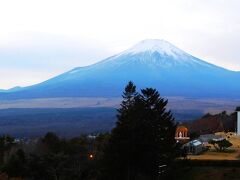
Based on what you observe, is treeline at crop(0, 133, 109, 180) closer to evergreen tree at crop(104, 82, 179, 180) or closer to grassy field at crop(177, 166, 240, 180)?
evergreen tree at crop(104, 82, 179, 180)

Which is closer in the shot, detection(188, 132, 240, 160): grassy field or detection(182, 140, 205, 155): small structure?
detection(188, 132, 240, 160): grassy field

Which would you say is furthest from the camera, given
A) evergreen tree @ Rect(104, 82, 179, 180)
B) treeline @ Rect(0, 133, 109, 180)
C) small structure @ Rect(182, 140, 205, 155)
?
treeline @ Rect(0, 133, 109, 180)

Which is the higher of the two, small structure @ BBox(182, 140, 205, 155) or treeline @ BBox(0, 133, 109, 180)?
small structure @ BBox(182, 140, 205, 155)

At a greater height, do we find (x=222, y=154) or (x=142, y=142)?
(x=142, y=142)

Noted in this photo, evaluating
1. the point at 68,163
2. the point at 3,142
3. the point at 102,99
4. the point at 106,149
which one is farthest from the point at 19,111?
the point at 106,149

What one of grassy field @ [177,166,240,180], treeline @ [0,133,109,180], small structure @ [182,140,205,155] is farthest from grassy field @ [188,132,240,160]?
treeline @ [0,133,109,180]

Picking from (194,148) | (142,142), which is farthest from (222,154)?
(142,142)

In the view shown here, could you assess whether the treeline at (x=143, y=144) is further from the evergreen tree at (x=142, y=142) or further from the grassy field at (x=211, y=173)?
the grassy field at (x=211, y=173)

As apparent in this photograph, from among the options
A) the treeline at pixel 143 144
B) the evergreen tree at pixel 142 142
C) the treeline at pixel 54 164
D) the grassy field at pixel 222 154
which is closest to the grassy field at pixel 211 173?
the treeline at pixel 143 144

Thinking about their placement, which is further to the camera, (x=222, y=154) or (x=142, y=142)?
(x=222, y=154)

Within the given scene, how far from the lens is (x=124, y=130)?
3016 cm

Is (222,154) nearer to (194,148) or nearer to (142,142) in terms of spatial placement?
(194,148)

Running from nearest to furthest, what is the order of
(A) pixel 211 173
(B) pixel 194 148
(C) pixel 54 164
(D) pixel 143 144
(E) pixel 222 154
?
(D) pixel 143 144 → (A) pixel 211 173 → (E) pixel 222 154 → (B) pixel 194 148 → (C) pixel 54 164

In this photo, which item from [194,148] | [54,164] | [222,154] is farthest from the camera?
[54,164]
